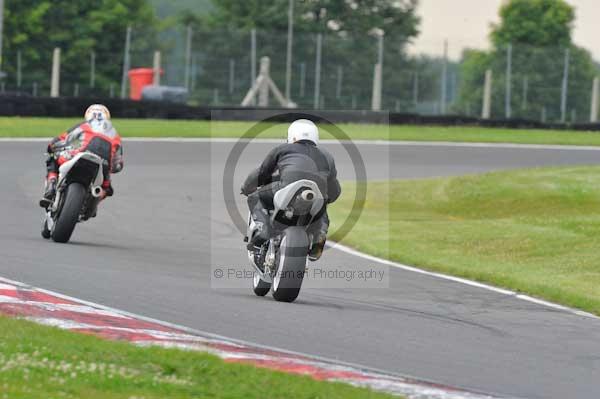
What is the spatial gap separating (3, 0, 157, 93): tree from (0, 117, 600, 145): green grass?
23.5 m

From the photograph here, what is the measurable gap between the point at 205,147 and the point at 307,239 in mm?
21467

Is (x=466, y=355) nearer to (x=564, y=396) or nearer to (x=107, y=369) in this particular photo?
(x=564, y=396)

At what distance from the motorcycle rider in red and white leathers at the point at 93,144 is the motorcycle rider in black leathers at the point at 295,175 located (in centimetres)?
335

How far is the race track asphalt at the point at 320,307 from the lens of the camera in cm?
797

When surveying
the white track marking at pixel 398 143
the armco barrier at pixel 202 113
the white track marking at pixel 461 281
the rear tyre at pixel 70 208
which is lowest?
the white track marking at pixel 461 281

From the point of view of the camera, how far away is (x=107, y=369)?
6.59 metres

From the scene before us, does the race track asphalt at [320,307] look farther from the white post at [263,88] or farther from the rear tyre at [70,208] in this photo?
the white post at [263,88]

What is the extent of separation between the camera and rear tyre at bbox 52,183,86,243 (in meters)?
13.2

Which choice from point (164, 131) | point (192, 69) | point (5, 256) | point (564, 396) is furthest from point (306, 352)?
point (192, 69)

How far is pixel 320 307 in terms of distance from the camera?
10.2 meters

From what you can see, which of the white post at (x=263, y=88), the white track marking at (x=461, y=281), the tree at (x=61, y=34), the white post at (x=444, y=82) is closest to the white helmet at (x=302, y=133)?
the white track marking at (x=461, y=281)

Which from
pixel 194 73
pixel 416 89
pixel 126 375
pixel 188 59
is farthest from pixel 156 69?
pixel 126 375

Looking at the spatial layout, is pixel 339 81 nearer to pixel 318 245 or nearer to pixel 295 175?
pixel 318 245

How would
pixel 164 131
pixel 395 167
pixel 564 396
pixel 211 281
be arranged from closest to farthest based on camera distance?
1. pixel 564 396
2. pixel 211 281
3. pixel 395 167
4. pixel 164 131
